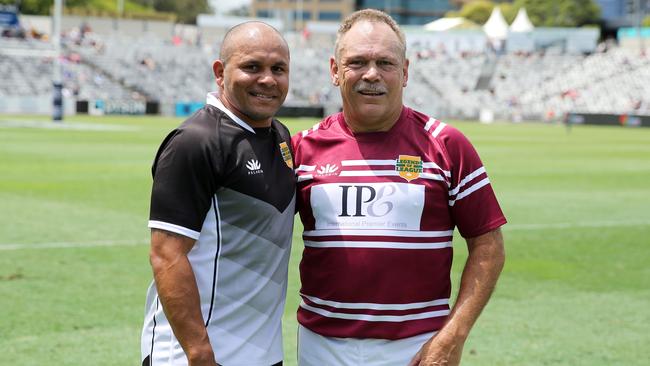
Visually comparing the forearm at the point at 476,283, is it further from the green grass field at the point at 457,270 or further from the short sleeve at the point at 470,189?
the green grass field at the point at 457,270

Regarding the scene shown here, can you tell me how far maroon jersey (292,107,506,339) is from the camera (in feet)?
12.8

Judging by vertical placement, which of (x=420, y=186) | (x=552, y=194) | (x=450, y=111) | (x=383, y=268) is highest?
(x=420, y=186)

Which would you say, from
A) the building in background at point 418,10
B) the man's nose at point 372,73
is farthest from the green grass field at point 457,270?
the building in background at point 418,10

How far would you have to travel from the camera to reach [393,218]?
12.8 feet

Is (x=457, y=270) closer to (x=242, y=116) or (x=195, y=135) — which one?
(x=242, y=116)

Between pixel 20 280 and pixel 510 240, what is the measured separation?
613 cm

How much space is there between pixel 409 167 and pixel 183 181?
2.96 ft

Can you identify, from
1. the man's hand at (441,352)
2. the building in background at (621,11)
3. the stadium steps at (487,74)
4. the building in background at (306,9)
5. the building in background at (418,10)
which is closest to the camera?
the man's hand at (441,352)

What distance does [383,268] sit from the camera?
390 centimetres

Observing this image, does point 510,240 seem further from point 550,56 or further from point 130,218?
point 550,56

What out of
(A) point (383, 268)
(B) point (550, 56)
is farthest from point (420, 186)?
(B) point (550, 56)

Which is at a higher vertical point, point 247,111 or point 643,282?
point 247,111

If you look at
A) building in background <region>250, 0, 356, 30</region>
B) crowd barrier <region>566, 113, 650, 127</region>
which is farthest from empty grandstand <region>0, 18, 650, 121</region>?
building in background <region>250, 0, 356, 30</region>

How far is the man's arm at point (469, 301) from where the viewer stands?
3.82 metres
